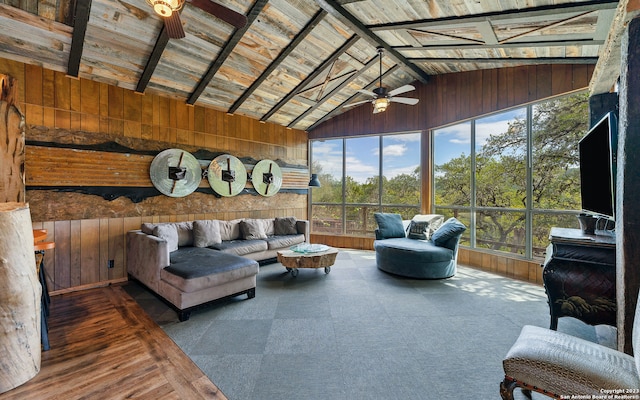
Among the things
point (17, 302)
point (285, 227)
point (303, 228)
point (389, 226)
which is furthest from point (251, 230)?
point (17, 302)

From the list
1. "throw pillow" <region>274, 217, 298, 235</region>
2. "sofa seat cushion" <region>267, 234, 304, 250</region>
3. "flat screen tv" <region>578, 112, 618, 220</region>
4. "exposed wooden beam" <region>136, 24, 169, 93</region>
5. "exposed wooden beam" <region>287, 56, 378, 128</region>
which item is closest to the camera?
"flat screen tv" <region>578, 112, 618, 220</region>

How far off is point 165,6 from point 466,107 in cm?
474

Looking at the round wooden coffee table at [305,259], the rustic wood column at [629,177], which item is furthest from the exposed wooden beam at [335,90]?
the rustic wood column at [629,177]

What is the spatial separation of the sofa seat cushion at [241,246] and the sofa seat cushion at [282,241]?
0.15m

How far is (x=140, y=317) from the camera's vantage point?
287 cm

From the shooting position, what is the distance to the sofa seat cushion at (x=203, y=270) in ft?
9.37

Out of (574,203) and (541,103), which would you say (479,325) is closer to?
(574,203)

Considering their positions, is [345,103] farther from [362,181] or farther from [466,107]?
[466,107]

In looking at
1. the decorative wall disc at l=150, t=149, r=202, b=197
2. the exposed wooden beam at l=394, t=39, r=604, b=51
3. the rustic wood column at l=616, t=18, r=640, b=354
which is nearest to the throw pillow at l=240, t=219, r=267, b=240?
the decorative wall disc at l=150, t=149, r=202, b=197

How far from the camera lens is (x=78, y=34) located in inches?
118

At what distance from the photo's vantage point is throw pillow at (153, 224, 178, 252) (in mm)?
3763

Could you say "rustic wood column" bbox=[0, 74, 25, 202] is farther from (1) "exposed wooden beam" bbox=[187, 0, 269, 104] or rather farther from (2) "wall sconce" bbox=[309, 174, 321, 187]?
(2) "wall sconce" bbox=[309, 174, 321, 187]

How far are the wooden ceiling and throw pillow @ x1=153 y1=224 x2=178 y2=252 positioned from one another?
84.0 inches

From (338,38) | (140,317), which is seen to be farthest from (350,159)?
(140,317)
